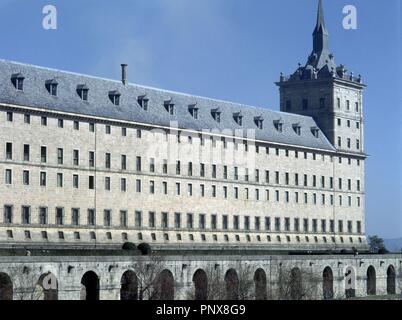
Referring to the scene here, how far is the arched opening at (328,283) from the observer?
91525 millimetres

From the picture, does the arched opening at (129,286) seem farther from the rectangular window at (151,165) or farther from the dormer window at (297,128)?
the dormer window at (297,128)

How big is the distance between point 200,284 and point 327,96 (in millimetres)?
50757

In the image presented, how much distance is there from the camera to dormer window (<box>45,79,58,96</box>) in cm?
8462

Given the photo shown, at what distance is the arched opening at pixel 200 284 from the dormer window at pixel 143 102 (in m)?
22.6

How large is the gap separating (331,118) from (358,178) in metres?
8.14

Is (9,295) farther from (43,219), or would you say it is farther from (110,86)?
(110,86)

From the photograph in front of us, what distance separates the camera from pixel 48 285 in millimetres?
62500

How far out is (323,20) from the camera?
126 m

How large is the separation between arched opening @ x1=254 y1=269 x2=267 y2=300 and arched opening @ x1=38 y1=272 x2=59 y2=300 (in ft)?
56.0

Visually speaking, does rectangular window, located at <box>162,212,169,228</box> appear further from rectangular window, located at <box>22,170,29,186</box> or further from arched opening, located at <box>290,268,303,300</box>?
rectangular window, located at <box>22,170,29,186</box>

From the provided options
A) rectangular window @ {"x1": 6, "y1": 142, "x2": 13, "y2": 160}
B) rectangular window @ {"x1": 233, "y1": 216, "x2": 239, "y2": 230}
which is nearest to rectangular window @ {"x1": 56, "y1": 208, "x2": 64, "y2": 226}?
rectangular window @ {"x1": 6, "y1": 142, "x2": 13, "y2": 160}

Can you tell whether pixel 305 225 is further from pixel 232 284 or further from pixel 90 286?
pixel 90 286
